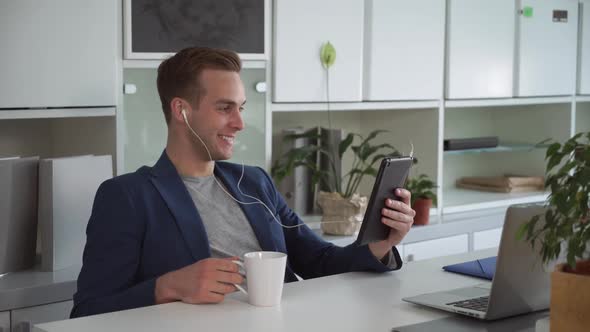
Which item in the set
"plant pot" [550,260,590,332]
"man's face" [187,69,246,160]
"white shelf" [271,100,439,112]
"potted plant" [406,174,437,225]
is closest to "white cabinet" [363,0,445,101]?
"white shelf" [271,100,439,112]

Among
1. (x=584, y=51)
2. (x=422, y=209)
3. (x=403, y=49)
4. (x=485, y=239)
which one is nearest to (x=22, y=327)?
(x=422, y=209)

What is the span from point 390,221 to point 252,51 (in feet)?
4.18

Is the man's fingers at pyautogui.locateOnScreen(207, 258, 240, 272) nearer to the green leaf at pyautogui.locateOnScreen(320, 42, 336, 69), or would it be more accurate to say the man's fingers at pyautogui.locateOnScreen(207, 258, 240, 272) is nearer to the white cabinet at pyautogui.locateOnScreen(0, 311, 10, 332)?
the white cabinet at pyautogui.locateOnScreen(0, 311, 10, 332)

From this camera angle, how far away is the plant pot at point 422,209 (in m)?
3.60

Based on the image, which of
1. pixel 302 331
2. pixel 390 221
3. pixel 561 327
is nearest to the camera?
pixel 561 327

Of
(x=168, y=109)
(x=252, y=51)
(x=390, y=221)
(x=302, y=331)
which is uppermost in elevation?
(x=252, y=51)

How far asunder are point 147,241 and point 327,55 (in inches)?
58.6

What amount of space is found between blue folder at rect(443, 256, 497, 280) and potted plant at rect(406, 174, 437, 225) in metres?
1.30

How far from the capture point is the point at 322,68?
336cm

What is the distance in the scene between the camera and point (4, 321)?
7.86 ft

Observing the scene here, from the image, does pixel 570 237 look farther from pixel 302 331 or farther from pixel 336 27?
pixel 336 27

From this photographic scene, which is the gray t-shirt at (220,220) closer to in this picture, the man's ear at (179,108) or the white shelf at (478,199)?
the man's ear at (179,108)

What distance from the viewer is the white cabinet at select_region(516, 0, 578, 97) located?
4.18 meters

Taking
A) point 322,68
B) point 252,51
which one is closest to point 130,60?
point 252,51
